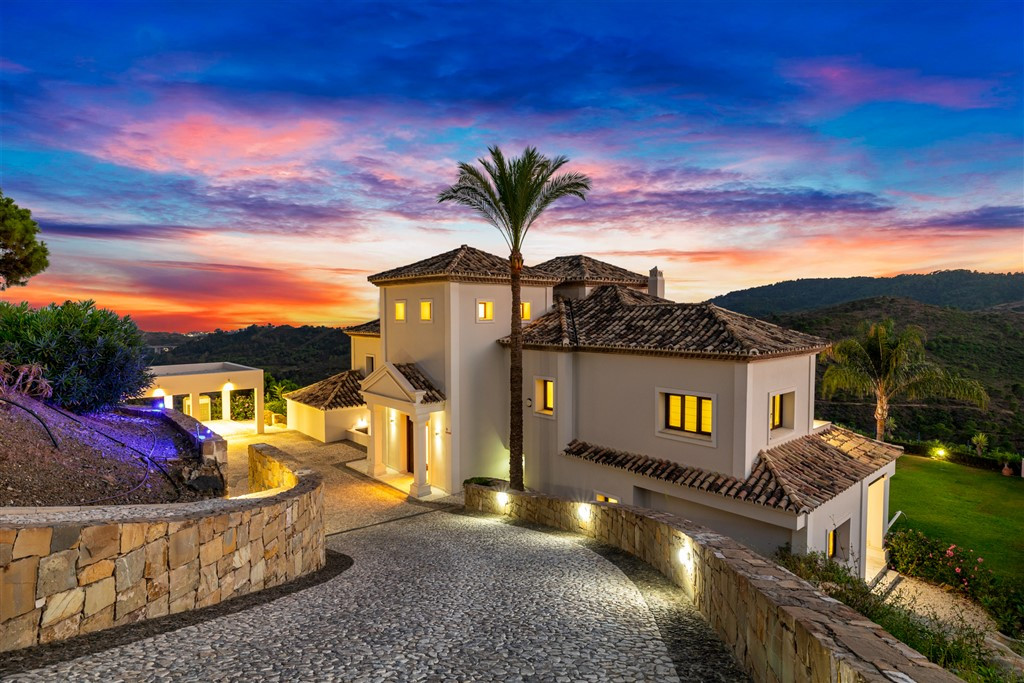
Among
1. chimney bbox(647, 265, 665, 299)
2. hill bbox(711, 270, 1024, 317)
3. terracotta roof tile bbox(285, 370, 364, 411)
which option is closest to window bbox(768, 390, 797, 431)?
chimney bbox(647, 265, 665, 299)

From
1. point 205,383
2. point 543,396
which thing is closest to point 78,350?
point 543,396

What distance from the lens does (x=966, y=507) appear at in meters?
21.8

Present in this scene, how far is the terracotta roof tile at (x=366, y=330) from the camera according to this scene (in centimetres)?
2884

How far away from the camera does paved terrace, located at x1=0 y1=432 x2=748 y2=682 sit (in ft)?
16.8

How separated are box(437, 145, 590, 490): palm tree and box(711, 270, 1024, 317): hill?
63576 mm

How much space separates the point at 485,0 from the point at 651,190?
12893 mm

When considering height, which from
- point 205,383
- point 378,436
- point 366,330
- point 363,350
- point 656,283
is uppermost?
point 656,283

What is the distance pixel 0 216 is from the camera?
41.7ft

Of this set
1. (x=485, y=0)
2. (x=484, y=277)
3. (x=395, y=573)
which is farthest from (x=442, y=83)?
(x=395, y=573)

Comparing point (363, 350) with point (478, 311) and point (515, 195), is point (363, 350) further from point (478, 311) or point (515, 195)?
point (515, 195)

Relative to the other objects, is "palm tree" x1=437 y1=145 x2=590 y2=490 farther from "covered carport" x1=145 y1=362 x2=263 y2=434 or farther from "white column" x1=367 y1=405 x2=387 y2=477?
"covered carport" x1=145 y1=362 x2=263 y2=434

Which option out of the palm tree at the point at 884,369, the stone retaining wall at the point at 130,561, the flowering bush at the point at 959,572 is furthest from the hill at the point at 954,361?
the stone retaining wall at the point at 130,561

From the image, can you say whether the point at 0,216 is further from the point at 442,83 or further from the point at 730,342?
the point at 730,342

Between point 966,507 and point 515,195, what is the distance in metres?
22.2
